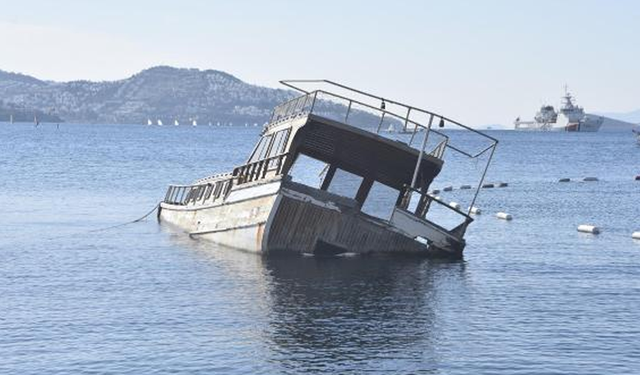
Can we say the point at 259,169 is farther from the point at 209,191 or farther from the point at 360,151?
the point at 209,191

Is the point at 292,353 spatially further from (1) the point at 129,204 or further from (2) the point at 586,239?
(1) the point at 129,204

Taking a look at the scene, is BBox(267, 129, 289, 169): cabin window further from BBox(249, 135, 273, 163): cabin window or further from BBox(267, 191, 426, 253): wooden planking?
BBox(267, 191, 426, 253): wooden planking

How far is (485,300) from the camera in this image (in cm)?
4106

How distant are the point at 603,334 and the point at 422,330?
5606 millimetres

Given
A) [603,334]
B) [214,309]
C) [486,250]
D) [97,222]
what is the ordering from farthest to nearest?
[97,222] < [486,250] < [214,309] < [603,334]

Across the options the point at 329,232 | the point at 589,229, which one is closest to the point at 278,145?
the point at 329,232

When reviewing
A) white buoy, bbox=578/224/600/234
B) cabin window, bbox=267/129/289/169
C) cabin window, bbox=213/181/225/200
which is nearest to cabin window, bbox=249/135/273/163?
cabin window, bbox=267/129/289/169

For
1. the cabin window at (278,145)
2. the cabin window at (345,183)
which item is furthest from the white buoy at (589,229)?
the cabin window at (278,145)

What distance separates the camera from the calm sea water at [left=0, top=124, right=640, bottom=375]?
3212 cm

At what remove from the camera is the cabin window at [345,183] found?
50281 mm

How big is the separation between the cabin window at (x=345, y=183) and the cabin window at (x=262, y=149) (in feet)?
15.9

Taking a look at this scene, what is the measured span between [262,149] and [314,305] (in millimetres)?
16966

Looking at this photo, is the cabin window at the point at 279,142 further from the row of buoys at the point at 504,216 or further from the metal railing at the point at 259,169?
the row of buoys at the point at 504,216

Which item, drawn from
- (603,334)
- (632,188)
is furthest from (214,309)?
(632,188)
